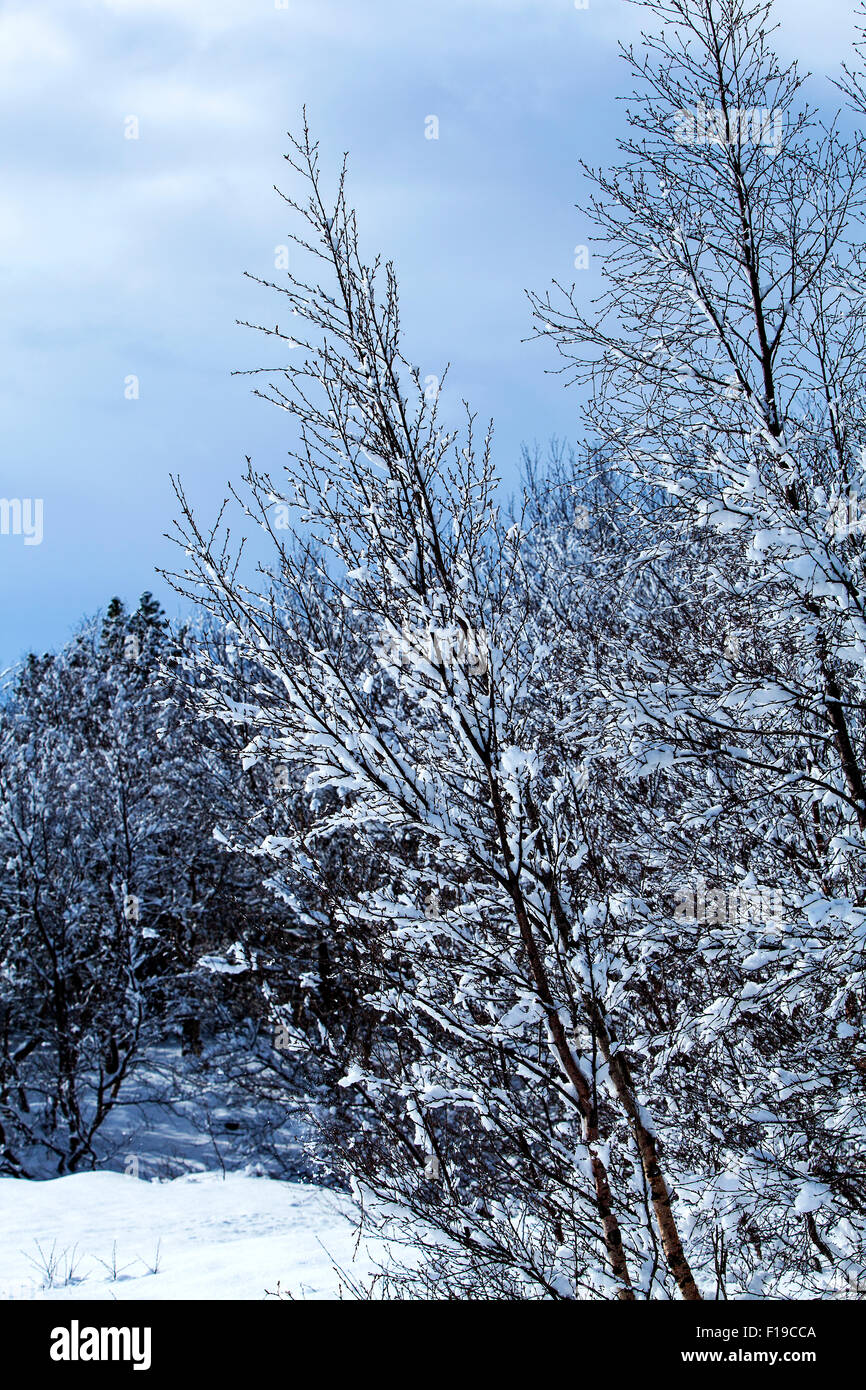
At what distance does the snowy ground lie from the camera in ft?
19.7

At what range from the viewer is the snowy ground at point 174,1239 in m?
6.00

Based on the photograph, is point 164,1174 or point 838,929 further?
point 164,1174

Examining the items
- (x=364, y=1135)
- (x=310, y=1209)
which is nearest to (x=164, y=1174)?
(x=310, y=1209)

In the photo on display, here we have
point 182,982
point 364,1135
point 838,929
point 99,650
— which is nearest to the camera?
point 838,929

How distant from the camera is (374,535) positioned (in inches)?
142

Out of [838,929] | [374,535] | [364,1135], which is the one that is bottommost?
[364,1135]

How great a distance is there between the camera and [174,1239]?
311 inches

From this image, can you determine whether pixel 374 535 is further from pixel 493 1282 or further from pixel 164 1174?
pixel 164 1174
